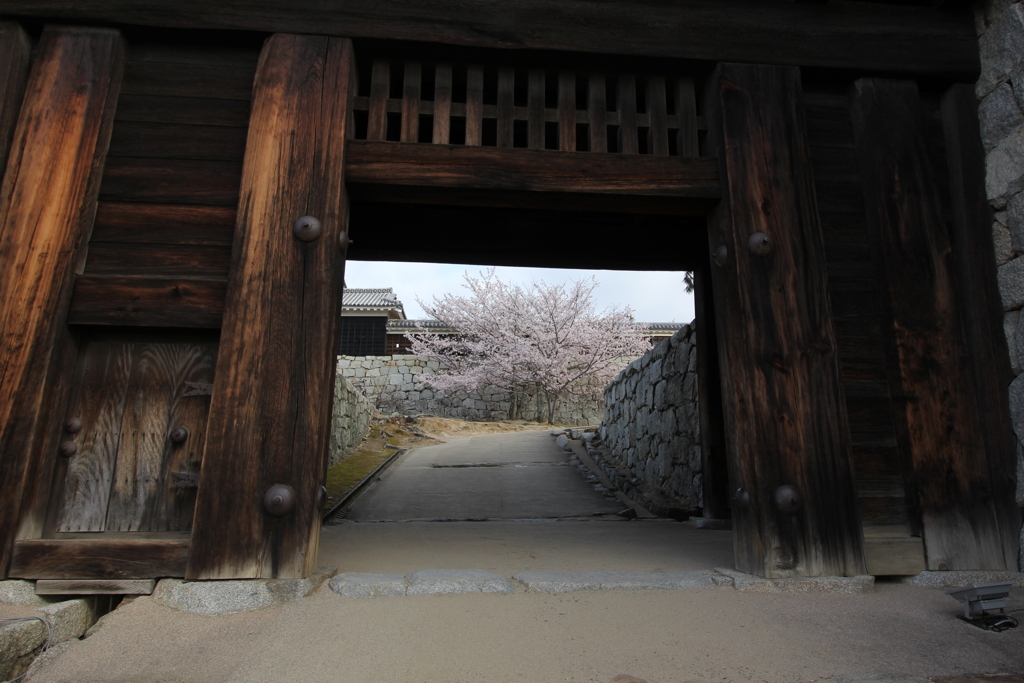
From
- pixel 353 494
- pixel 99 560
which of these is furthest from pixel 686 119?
pixel 353 494

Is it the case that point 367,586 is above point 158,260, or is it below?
below

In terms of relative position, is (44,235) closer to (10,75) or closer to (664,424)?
(10,75)

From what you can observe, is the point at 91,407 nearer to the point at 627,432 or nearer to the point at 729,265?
the point at 729,265

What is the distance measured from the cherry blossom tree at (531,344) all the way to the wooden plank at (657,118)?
15.2m

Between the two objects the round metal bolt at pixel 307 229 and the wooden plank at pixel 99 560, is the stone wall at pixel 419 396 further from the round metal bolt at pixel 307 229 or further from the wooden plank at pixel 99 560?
the wooden plank at pixel 99 560

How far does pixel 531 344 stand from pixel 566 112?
15712 mm

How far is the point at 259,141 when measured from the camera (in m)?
2.53

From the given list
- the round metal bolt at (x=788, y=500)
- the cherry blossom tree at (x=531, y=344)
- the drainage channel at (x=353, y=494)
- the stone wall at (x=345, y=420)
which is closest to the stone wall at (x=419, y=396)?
the cherry blossom tree at (x=531, y=344)

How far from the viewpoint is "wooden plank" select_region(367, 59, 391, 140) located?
2.70 metres

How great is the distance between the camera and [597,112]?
112 inches

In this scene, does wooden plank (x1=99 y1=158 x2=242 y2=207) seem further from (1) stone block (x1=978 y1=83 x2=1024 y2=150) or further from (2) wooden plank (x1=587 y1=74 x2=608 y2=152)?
(1) stone block (x1=978 y1=83 x2=1024 y2=150)

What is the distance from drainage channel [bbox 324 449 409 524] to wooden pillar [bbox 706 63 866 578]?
11.8 feet

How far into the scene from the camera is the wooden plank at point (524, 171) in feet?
→ 8.61

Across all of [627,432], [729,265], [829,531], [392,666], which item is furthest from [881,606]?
[627,432]
